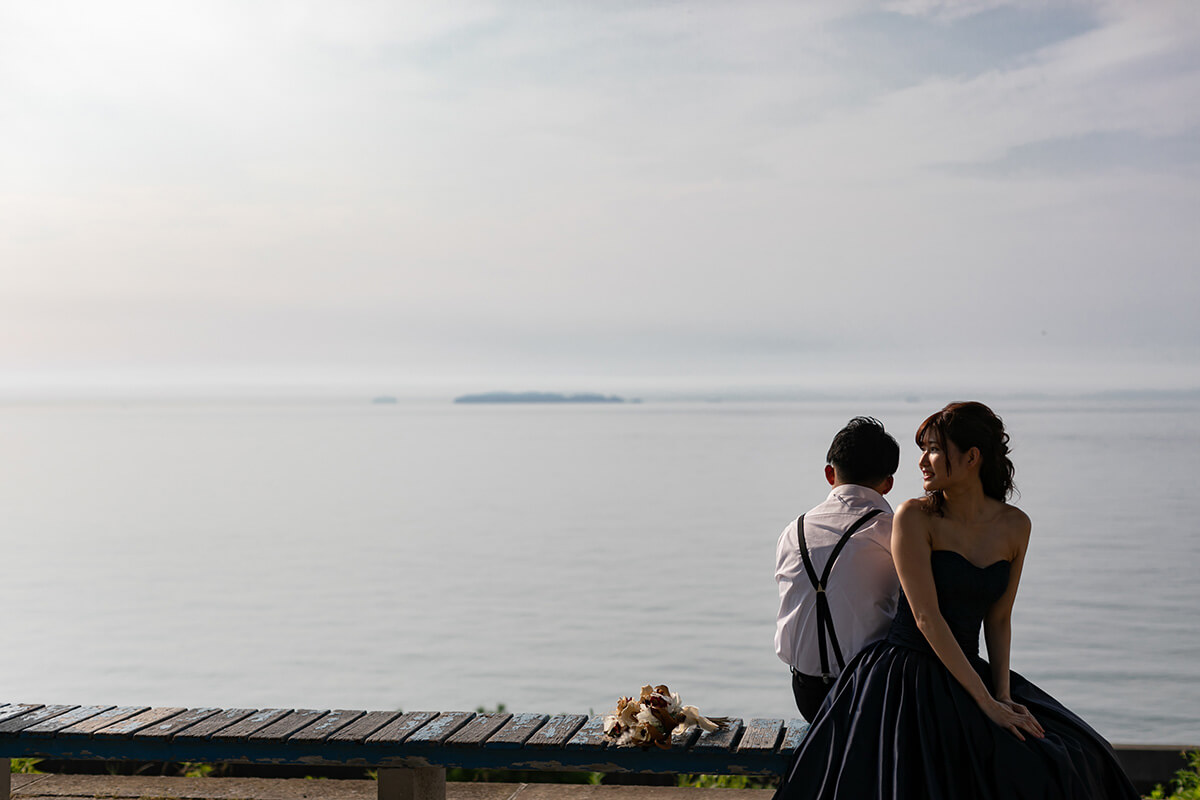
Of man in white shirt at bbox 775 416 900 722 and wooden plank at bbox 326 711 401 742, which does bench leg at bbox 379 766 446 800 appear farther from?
man in white shirt at bbox 775 416 900 722

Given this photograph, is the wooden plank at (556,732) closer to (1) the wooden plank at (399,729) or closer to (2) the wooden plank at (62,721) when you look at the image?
(1) the wooden plank at (399,729)

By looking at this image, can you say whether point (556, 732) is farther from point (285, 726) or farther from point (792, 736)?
point (285, 726)

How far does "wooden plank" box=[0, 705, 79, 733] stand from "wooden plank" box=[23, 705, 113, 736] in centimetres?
3

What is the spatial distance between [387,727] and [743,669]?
12917 millimetres

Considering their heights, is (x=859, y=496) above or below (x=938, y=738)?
above

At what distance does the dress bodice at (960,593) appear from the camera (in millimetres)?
3189

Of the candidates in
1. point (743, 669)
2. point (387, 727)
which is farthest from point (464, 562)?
point (387, 727)

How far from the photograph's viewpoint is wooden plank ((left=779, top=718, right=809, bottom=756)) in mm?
3498

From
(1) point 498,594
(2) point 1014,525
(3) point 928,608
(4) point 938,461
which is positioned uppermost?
(4) point 938,461

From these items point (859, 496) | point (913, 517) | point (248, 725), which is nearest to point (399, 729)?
point (248, 725)

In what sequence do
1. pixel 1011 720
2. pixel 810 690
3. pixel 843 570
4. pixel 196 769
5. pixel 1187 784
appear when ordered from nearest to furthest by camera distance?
pixel 1011 720, pixel 843 570, pixel 810 690, pixel 1187 784, pixel 196 769

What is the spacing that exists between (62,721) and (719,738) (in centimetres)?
214

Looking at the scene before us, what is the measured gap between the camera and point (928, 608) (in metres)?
3.13

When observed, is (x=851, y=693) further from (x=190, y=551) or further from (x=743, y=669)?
(x=190, y=551)
